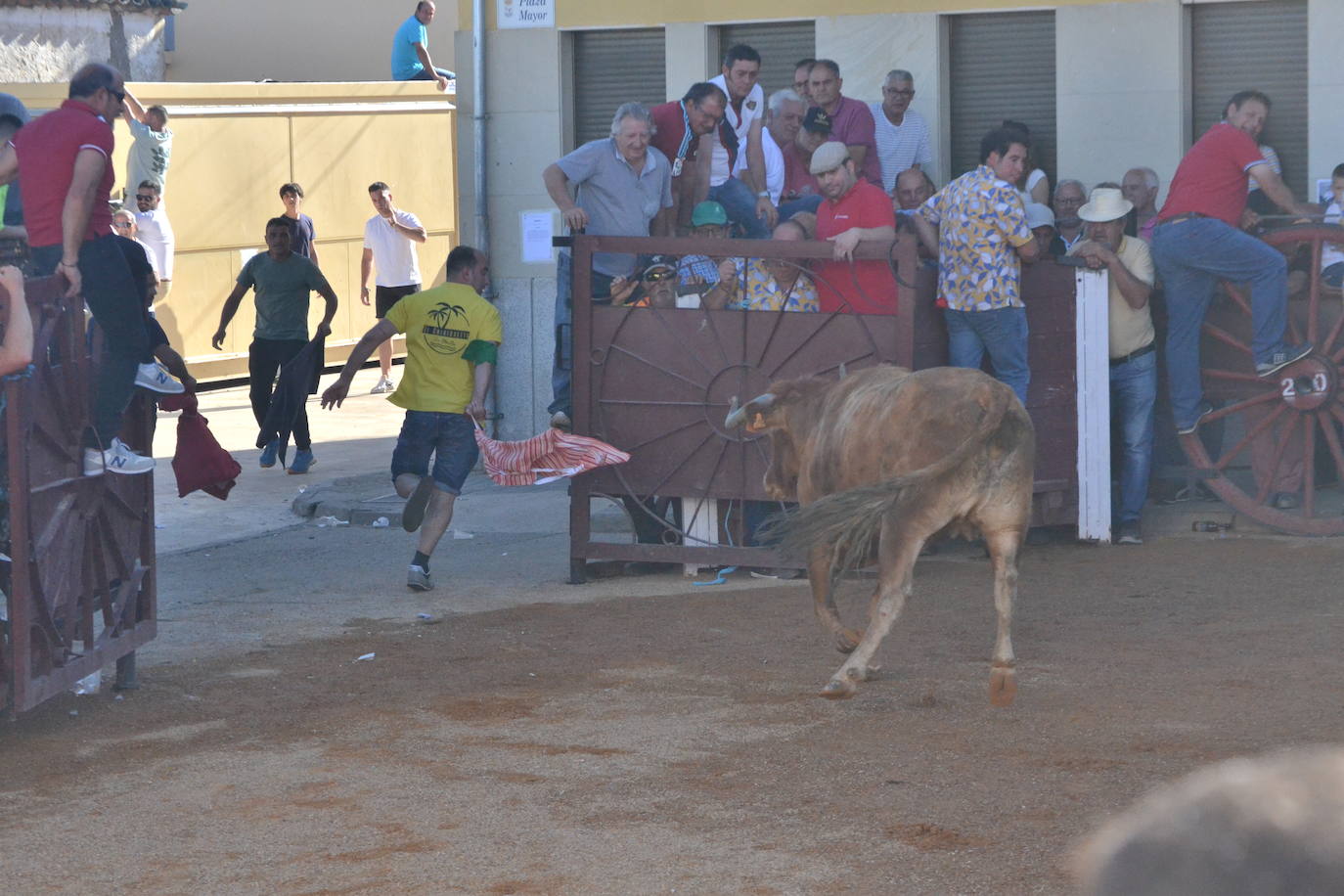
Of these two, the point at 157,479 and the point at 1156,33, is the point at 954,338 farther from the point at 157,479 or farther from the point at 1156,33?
the point at 157,479

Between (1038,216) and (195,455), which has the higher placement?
(1038,216)

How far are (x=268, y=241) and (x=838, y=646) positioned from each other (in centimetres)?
757

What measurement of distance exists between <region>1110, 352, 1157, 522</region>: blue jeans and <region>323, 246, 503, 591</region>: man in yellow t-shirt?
366cm

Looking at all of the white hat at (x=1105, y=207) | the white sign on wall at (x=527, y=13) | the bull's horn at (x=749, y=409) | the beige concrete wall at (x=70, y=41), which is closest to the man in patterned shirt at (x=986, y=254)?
the white hat at (x=1105, y=207)

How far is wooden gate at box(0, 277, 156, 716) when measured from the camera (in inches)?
248

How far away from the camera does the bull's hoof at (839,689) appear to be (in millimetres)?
6879

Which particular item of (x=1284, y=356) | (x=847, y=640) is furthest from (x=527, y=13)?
(x=847, y=640)

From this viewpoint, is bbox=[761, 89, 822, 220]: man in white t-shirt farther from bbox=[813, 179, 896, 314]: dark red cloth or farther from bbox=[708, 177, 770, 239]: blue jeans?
bbox=[813, 179, 896, 314]: dark red cloth

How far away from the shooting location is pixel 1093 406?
10.4m

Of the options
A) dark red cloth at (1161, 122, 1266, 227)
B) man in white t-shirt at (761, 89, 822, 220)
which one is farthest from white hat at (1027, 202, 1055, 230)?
man in white t-shirt at (761, 89, 822, 220)

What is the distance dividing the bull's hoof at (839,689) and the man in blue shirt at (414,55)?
16.0 m

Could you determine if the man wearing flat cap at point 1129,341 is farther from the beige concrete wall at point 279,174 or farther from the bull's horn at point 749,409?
the beige concrete wall at point 279,174

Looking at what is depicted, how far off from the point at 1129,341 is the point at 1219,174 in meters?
1.05

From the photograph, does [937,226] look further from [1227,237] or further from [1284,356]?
[1284,356]
